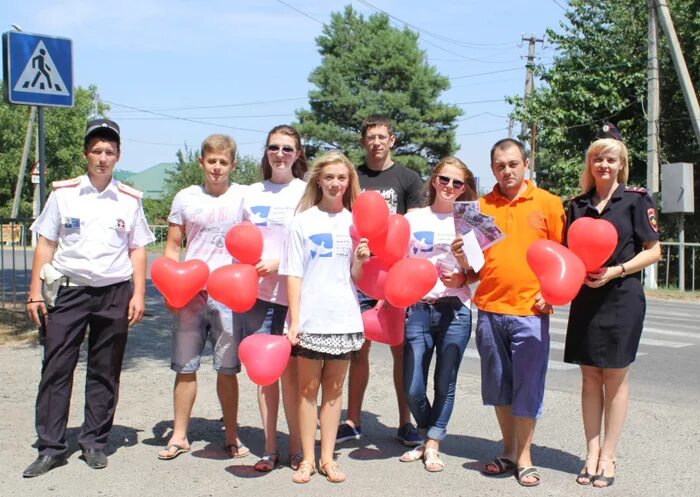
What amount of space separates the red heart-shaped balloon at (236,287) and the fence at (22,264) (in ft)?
20.4

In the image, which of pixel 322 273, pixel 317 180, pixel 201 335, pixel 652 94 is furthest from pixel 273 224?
pixel 652 94

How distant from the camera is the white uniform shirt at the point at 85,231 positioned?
185 inches

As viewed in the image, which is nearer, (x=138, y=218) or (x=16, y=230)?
(x=138, y=218)

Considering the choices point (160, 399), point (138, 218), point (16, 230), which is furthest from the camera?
point (16, 230)

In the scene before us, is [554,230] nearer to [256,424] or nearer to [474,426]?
[474,426]

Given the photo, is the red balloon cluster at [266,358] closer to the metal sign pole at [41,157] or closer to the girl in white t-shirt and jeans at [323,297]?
the girl in white t-shirt and jeans at [323,297]

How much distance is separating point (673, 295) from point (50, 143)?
37.4m

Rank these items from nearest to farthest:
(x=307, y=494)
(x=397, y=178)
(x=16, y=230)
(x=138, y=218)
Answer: (x=307, y=494), (x=138, y=218), (x=397, y=178), (x=16, y=230)

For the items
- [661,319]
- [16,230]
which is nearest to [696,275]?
[661,319]

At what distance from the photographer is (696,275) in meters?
20.9

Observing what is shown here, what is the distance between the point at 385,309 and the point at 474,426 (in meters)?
1.50

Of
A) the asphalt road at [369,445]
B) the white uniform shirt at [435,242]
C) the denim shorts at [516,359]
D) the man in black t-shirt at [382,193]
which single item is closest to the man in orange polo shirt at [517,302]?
the denim shorts at [516,359]

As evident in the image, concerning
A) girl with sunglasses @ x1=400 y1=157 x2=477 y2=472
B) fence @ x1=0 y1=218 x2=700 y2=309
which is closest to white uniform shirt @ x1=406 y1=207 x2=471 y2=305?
girl with sunglasses @ x1=400 y1=157 x2=477 y2=472

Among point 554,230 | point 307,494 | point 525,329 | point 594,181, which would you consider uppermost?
point 594,181
